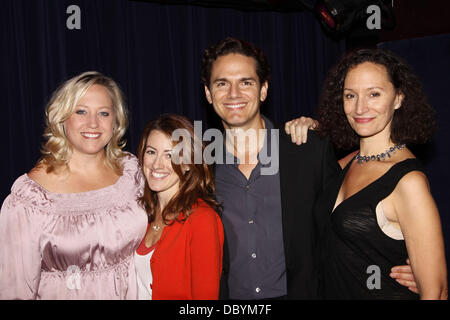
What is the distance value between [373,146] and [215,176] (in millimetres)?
795

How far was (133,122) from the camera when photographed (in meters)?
3.64

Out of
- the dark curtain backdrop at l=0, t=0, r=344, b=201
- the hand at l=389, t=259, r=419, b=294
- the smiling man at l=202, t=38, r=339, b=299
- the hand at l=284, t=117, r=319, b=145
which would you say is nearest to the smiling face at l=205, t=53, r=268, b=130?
the smiling man at l=202, t=38, r=339, b=299

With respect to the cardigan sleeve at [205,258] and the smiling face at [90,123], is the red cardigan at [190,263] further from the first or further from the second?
the smiling face at [90,123]

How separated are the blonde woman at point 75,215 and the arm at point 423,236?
1.23 m

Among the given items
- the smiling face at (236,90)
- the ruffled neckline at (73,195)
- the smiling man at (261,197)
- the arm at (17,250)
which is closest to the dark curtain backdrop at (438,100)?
the smiling man at (261,197)

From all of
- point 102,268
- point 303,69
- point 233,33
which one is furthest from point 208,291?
point 303,69

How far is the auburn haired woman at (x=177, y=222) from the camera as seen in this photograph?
1.79 m

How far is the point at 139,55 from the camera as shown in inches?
142

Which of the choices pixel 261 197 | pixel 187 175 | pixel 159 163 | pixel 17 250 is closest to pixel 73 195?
pixel 17 250

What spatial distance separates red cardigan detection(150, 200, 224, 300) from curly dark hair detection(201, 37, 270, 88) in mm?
842

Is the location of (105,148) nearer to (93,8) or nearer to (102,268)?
(102,268)

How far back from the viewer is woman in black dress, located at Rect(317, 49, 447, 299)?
1.60 m

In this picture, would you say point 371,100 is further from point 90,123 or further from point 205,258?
point 90,123

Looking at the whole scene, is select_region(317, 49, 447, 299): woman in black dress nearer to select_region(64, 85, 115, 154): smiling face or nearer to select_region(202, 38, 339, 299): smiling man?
select_region(202, 38, 339, 299): smiling man
